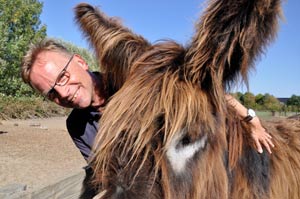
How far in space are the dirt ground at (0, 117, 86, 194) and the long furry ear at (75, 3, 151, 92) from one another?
3783mm

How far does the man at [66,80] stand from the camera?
284cm

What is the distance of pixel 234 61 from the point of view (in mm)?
1901

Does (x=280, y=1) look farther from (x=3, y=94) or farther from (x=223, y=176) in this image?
(x=3, y=94)

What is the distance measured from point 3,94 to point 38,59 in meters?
18.1

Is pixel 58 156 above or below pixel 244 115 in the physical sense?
below

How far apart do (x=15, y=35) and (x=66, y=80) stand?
16.6 metres

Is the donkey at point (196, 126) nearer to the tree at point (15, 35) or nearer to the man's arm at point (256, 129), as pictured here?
the man's arm at point (256, 129)

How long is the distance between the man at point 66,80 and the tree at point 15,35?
13.9m

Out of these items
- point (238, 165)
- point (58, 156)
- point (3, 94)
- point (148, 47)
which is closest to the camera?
point (238, 165)

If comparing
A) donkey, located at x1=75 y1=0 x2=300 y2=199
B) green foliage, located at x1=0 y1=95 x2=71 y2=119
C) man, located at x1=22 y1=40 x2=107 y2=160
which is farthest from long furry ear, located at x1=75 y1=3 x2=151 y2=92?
green foliage, located at x1=0 y1=95 x2=71 y2=119

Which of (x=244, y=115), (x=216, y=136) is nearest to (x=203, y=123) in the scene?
(x=216, y=136)

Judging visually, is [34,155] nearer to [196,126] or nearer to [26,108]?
[196,126]

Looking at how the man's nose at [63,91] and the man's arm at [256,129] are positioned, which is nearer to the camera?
the man's arm at [256,129]

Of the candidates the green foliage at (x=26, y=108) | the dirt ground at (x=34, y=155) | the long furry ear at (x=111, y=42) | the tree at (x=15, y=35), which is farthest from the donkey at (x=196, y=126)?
the green foliage at (x=26, y=108)
